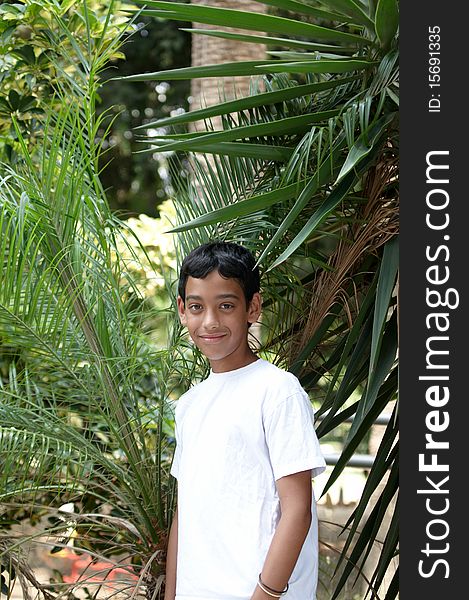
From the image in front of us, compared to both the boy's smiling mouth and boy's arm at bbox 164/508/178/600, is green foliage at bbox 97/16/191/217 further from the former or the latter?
the boy's smiling mouth

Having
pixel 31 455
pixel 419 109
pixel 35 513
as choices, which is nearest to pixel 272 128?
pixel 419 109

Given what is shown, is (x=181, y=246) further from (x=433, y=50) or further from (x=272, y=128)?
(x=433, y=50)

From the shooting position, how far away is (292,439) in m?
2.20

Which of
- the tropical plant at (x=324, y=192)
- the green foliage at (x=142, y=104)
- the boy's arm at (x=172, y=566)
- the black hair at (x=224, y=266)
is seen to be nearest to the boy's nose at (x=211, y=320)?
the black hair at (x=224, y=266)

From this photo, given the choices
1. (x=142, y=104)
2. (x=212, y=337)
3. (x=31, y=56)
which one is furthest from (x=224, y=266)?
(x=142, y=104)

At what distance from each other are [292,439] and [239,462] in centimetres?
16

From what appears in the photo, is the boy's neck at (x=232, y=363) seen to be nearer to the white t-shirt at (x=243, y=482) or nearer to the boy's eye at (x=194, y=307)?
the white t-shirt at (x=243, y=482)

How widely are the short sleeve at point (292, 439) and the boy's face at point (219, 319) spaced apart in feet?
0.73

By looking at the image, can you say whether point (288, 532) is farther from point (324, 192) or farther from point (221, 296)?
point (324, 192)

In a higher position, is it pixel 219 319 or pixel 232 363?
pixel 219 319

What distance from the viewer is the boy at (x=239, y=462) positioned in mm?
2197

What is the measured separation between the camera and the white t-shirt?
7.29ft

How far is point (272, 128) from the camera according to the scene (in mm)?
2816

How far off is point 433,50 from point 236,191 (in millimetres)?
1209
